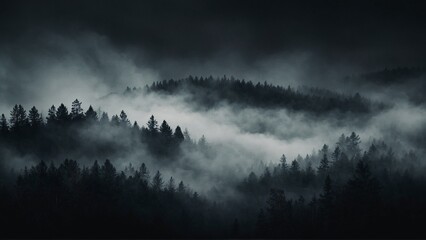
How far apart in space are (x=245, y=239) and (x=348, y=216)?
95.5 feet

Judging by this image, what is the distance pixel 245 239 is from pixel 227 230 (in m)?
27.6

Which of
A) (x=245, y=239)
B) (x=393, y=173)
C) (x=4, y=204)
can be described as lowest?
(x=245, y=239)

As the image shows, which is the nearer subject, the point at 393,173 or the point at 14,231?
the point at 14,231

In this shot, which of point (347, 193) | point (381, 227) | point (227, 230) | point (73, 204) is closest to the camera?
point (381, 227)

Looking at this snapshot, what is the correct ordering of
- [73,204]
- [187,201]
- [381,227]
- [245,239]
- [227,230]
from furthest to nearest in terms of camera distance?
[187,201]
[227,230]
[73,204]
[245,239]
[381,227]

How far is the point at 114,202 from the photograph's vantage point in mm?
153375

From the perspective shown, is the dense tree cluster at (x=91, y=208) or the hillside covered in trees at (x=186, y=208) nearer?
the hillside covered in trees at (x=186, y=208)

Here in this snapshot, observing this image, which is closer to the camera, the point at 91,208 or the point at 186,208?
the point at 91,208

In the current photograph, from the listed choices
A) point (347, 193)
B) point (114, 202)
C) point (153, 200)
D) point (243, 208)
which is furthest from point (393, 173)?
point (114, 202)

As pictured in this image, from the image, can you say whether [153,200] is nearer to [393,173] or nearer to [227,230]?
[227,230]

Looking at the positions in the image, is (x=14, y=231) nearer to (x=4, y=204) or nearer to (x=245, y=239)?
(x=4, y=204)

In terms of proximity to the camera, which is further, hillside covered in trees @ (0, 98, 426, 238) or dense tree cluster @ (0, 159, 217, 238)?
dense tree cluster @ (0, 159, 217, 238)

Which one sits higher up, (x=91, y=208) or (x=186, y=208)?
(x=186, y=208)

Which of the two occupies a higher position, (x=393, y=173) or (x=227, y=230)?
(x=393, y=173)
